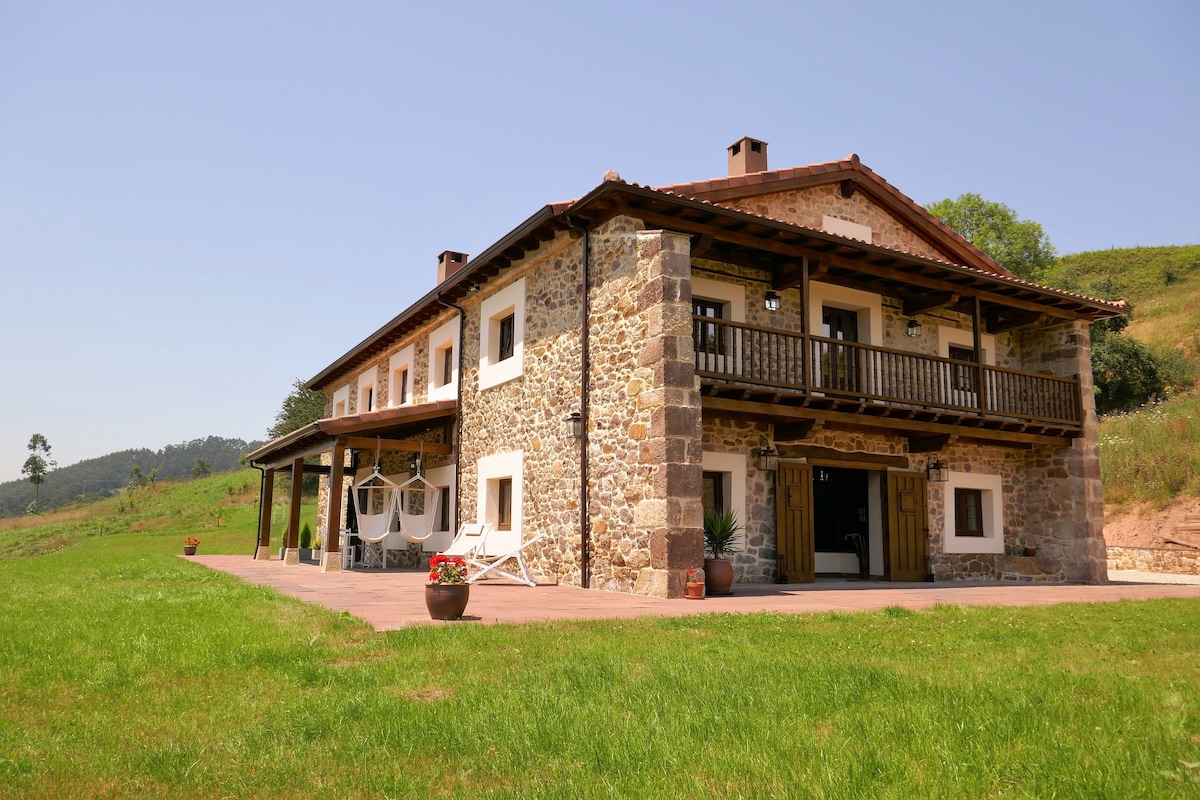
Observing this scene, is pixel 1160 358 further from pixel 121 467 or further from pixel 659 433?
pixel 121 467

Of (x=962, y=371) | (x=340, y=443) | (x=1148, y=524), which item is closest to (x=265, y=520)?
(x=340, y=443)

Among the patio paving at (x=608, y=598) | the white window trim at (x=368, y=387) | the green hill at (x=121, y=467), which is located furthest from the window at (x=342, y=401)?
the green hill at (x=121, y=467)

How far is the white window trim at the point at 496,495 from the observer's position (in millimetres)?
11923

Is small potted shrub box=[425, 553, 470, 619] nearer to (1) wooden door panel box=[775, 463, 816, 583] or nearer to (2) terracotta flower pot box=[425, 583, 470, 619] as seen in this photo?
(2) terracotta flower pot box=[425, 583, 470, 619]

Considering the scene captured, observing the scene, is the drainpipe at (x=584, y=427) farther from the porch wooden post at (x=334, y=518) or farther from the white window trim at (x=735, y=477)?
the porch wooden post at (x=334, y=518)

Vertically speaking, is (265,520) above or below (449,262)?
below

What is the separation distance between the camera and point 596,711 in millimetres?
3443

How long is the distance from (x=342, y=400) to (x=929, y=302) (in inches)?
633

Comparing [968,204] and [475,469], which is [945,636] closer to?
[475,469]

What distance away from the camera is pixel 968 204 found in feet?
109

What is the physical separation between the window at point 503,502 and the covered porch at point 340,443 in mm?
1342

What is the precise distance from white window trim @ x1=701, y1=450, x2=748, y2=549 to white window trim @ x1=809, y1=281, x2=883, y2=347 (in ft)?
8.39

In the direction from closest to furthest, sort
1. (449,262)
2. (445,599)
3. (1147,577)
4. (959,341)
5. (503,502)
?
(445,599) < (503,502) < (959,341) < (1147,577) < (449,262)

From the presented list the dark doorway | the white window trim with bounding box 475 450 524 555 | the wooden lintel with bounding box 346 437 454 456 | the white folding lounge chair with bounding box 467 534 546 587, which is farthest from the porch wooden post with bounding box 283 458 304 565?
the dark doorway
